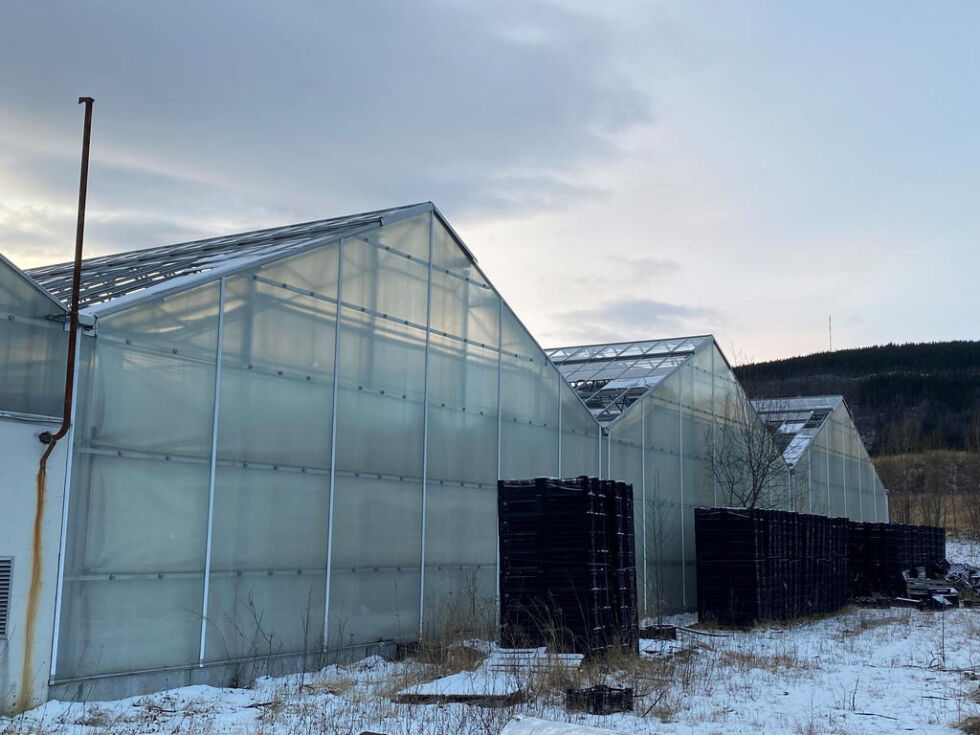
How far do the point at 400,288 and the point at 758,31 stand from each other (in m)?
6.27

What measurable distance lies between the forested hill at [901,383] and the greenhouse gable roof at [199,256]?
3304 inches

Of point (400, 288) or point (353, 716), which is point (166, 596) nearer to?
point (353, 716)

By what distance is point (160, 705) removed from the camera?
11.1 metres

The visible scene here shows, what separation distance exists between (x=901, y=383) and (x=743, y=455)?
103 metres

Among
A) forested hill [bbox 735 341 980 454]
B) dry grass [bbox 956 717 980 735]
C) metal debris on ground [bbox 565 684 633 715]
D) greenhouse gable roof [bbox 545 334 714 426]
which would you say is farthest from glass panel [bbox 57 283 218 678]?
forested hill [bbox 735 341 980 454]

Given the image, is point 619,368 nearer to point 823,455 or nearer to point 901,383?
point 823,455

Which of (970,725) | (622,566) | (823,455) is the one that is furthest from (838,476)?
(970,725)

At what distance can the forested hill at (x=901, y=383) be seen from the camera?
109188 mm

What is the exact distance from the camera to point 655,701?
11.4m

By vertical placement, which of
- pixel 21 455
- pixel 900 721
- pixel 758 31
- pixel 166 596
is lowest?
pixel 900 721

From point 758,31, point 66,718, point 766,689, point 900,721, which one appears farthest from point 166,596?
point 758,31

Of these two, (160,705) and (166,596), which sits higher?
(166,596)

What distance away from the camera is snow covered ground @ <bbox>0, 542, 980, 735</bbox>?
10.2 m

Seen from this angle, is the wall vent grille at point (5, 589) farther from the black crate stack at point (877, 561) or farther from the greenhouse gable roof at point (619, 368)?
the black crate stack at point (877, 561)
